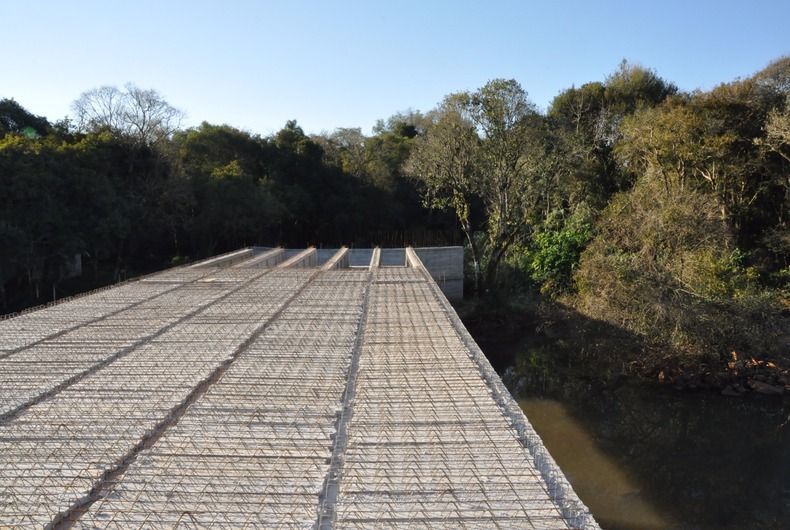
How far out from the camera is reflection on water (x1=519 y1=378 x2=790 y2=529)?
6.95 m

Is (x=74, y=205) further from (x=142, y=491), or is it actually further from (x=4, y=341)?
(x=142, y=491)

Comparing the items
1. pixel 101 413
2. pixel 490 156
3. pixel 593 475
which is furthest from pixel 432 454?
pixel 490 156

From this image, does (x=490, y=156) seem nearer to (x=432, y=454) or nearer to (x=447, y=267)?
(x=447, y=267)

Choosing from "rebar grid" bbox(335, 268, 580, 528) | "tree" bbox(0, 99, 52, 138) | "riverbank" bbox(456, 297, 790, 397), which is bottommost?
"riverbank" bbox(456, 297, 790, 397)

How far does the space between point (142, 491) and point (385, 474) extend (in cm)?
146

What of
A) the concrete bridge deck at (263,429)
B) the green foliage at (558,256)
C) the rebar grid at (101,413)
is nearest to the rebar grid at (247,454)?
the concrete bridge deck at (263,429)

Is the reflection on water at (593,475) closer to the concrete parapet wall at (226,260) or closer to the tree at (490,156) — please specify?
the tree at (490,156)

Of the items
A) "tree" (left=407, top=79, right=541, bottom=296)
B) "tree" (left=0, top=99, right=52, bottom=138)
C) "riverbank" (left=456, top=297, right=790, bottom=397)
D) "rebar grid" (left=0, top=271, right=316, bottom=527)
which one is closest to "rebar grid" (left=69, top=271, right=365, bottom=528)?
"rebar grid" (left=0, top=271, right=316, bottom=527)

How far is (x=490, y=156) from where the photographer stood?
15.2 m

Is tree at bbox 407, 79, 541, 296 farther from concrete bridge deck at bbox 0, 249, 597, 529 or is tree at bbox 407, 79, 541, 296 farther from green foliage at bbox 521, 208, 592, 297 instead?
concrete bridge deck at bbox 0, 249, 597, 529

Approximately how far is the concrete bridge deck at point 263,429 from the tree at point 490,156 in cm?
909

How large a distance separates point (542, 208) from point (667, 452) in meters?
12.0

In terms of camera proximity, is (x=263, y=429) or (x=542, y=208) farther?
(x=542, y=208)

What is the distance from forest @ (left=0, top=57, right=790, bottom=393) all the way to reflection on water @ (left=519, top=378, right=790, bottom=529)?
3.36 ft
